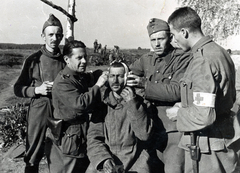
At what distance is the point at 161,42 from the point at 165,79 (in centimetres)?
54

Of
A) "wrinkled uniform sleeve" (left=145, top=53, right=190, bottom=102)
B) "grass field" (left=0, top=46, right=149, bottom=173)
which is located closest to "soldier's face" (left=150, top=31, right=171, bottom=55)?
"wrinkled uniform sleeve" (left=145, top=53, right=190, bottom=102)

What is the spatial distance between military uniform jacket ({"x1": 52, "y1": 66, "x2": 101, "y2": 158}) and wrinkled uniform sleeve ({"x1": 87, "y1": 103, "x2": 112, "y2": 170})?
14 centimetres

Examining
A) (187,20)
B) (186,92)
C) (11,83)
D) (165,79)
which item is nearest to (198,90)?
(186,92)

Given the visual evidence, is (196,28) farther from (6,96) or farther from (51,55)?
(6,96)

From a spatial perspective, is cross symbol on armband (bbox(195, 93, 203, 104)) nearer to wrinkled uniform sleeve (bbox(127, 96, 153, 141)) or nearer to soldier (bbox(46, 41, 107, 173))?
wrinkled uniform sleeve (bbox(127, 96, 153, 141))

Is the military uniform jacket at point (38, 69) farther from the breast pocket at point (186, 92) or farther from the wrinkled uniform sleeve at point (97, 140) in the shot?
the breast pocket at point (186, 92)

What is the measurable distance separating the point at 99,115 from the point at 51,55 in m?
1.18

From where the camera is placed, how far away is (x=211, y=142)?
2406mm

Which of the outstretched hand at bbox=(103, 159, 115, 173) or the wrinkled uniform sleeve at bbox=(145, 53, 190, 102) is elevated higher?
the wrinkled uniform sleeve at bbox=(145, 53, 190, 102)

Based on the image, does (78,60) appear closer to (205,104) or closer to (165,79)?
(165,79)

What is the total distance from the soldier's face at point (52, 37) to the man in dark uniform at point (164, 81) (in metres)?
1.30

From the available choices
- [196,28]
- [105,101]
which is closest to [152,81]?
[105,101]

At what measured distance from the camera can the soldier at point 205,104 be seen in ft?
7.22

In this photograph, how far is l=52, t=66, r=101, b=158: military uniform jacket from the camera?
9.31 feet
